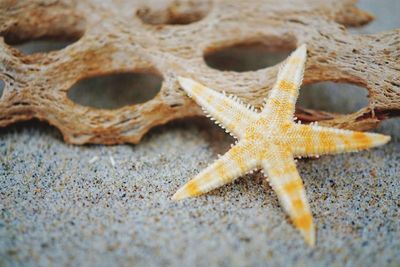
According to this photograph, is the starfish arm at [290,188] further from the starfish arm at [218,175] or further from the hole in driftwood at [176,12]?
the hole in driftwood at [176,12]

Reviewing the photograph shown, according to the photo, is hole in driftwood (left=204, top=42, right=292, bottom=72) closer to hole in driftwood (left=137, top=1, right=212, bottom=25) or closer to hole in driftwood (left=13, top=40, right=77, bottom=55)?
hole in driftwood (left=137, top=1, right=212, bottom=25)

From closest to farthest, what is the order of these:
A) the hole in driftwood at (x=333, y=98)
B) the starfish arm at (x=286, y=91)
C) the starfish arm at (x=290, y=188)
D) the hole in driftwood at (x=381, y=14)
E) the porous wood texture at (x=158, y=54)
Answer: the starfish arm at (x=290, y=188)
the starfish arm at (x=286, y=91)
the porous wood texture at (x=158, y=54)
the hole in driftwood at (x=333, y=98)
the hole in driftwood at (x=381, y=14)

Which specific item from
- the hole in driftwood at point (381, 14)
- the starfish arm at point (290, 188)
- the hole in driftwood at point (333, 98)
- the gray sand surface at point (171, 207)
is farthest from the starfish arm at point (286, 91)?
the hole in driftwood at point (381, 14)

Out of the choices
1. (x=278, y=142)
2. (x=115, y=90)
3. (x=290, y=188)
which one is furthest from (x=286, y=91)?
(x=115, y=90)

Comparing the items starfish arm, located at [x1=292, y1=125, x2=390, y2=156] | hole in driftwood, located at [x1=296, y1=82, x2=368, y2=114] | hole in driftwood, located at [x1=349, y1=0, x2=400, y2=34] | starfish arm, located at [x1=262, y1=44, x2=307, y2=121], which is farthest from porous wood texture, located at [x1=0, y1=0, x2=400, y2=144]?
hole in driftwood, located at [x1=349, y1=0, x2=400, y2=34]

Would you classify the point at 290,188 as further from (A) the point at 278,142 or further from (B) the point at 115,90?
(B) the point at 115,90

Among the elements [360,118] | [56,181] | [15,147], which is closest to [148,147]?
[56,181]

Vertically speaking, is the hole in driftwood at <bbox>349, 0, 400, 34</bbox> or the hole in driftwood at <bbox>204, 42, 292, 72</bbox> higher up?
the hole in driftwood at <bbox>349, 0, 400, 34</bbox>

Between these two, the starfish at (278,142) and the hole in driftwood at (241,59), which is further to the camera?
the hole in driftwood at (241,59)
